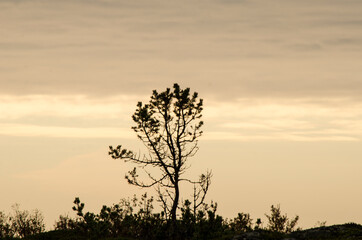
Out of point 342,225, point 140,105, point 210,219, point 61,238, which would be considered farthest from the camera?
point 61,238

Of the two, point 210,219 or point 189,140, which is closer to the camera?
point 210,219

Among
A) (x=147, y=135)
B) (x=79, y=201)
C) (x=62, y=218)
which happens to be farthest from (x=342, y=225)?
(x=62, y=218)

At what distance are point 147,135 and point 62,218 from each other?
21.8 metres

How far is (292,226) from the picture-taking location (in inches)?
2361

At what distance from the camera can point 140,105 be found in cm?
4438

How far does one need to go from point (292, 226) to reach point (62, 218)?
2527 centimetres

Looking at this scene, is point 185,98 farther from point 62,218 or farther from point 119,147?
point 62,218

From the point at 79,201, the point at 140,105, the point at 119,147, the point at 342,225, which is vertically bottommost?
the point at 342,225

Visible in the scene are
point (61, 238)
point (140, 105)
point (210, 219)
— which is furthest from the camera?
point (61, 238)

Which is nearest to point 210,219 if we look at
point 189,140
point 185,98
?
point 189,140

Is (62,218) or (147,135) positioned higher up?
(147,135)

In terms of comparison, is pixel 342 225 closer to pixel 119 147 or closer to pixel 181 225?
pixel 181 225

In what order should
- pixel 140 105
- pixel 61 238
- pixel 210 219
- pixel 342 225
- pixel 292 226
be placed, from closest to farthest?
pixel 342 225
pixel 210 219
pixel 140 105
pixel 61 238
pixel 292 226

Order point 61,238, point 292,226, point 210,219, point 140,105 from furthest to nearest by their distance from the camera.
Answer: point 292,226
point 61,238
point 140,105
point 210,219
